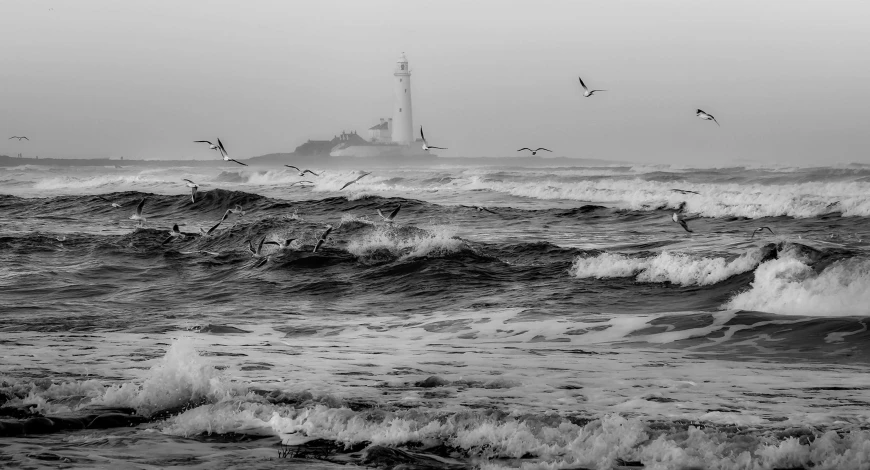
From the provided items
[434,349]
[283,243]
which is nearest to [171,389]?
[434,349]

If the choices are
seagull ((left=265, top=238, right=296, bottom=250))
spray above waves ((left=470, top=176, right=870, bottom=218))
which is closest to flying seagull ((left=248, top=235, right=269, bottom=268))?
seagull ((left=265, top=238, right=296, bottom=250))

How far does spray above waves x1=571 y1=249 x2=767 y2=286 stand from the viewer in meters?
13.5

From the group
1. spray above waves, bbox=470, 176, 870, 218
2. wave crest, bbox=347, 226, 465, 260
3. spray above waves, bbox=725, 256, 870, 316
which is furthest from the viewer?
spray above waves, bbox=470, 176, 870, 218

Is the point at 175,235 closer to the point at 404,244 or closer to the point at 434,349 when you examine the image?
the point at 404,244

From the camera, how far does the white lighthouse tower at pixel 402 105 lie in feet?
374

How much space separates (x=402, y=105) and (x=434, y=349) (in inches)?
4332

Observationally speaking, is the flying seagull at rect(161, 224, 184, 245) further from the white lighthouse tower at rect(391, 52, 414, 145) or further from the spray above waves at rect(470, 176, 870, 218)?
the white lighthouse tower at rect(391, 52, 414, 145)

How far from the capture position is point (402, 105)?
11762 cm

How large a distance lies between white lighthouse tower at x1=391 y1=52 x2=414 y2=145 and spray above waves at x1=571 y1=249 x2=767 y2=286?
3979 inches

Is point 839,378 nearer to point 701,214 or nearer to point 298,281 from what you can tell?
point 298,281

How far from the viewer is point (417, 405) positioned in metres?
6.36

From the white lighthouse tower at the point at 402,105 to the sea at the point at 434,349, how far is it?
306 ft

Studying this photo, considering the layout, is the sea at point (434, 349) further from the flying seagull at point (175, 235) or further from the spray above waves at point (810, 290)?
the flying seagull at point (175, 235)

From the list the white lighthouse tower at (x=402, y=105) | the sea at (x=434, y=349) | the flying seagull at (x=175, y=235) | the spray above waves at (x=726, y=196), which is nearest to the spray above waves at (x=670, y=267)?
the sea at (x=434, y=349)
